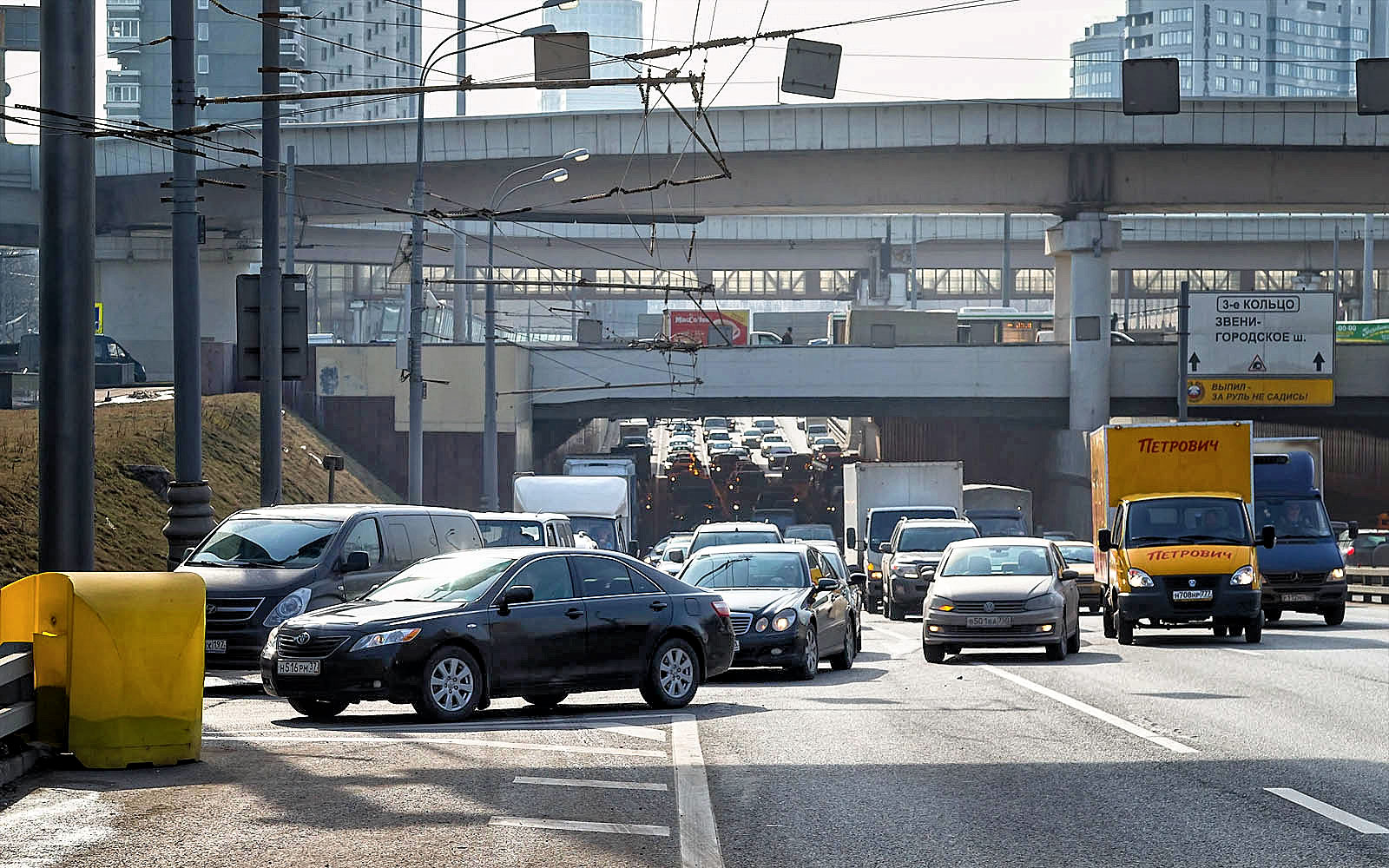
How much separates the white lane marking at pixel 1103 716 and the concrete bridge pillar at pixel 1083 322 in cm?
3529

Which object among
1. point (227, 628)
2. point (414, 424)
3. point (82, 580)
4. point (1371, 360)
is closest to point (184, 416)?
point (227, 628)

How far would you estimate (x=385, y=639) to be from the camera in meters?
14.1

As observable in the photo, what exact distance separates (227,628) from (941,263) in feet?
286

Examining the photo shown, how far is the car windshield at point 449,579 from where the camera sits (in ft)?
49.3

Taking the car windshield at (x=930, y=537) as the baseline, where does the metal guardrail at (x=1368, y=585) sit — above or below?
below

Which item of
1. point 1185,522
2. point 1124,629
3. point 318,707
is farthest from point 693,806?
point 1185,522

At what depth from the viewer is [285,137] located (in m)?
54.9

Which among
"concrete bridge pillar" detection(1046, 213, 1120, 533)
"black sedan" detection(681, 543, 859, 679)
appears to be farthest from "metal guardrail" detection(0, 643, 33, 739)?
"concrete bridge pillar" detection(1046, 213, 1120, 533)

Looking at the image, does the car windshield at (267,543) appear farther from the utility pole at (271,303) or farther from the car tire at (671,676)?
the car tire at (671,676)

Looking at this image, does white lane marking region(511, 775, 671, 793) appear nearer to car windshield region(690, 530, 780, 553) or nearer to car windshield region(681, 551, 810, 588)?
car windshield region(681, 551, 810, 588)

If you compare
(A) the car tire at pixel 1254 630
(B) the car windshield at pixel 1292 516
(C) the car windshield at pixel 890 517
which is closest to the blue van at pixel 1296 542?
(B) the car windshield at pixel 1292 516

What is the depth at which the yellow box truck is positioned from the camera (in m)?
24.6

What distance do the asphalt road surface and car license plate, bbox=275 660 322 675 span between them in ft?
1.31

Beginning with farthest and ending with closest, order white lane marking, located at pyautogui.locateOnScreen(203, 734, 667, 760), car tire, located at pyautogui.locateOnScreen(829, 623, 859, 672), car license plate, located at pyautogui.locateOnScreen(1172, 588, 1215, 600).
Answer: car license plate, located at pyautogui.locateOnScreen(1172, 588, 1215, 600), car tire, located at pyautogui.locateOnScreen(829, 623, 859, 672), white lane marking, located at pyautogui.locateOnScreen(203, 734, 667, 760)
